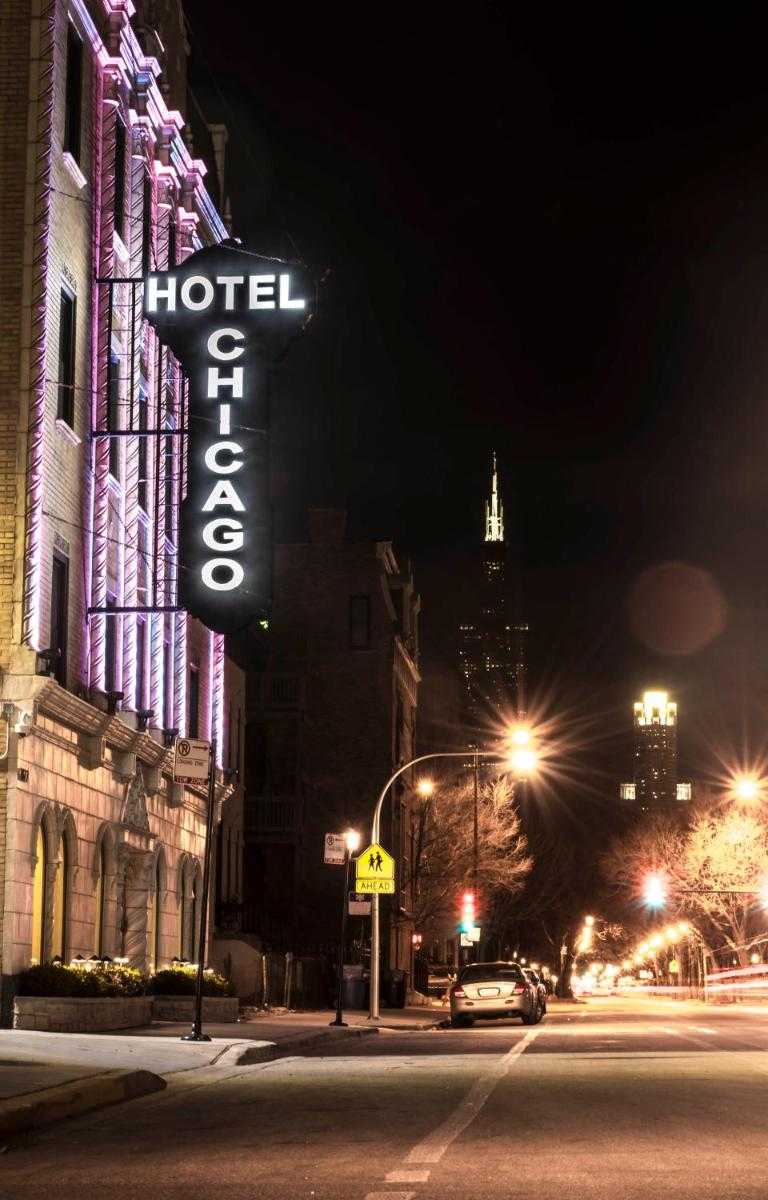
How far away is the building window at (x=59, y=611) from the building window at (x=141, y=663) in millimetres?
5621

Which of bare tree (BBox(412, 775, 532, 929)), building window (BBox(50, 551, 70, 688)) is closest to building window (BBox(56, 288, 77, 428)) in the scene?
building window (BBox(50, 551, 70, 688))

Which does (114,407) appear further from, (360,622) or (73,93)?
(360,622)

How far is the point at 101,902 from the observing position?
34.3 meters

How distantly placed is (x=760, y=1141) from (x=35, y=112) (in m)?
22.7

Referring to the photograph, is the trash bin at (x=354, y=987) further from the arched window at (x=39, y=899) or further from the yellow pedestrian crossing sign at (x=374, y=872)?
the arched window at (x=39, y=899)

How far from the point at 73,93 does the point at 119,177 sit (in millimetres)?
3638

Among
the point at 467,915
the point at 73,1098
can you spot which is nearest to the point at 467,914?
the point at 467,915

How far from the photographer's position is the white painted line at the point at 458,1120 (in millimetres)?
11984

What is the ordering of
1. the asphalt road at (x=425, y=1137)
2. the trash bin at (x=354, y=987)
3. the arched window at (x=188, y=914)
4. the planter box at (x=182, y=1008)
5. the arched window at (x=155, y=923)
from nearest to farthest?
the asphalt road at (x=425, y=1137) → the planter box at (x=182, y=1008) → the arched window at (x=155, y=923) → the arched window at (x=188, y=914) → the trash bin at (x=354, y=987)

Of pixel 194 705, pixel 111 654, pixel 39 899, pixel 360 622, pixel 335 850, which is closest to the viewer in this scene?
pixel 39 899

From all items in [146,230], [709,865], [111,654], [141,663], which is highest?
[146,230]

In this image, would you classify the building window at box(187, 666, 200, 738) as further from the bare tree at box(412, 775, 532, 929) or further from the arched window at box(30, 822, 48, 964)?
the bare tree at box(412, 775, 532, 929)

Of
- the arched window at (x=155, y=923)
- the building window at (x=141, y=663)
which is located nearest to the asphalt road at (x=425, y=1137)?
the building window at (x=141, y=663)

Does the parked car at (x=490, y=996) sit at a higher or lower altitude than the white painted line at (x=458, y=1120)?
lower
